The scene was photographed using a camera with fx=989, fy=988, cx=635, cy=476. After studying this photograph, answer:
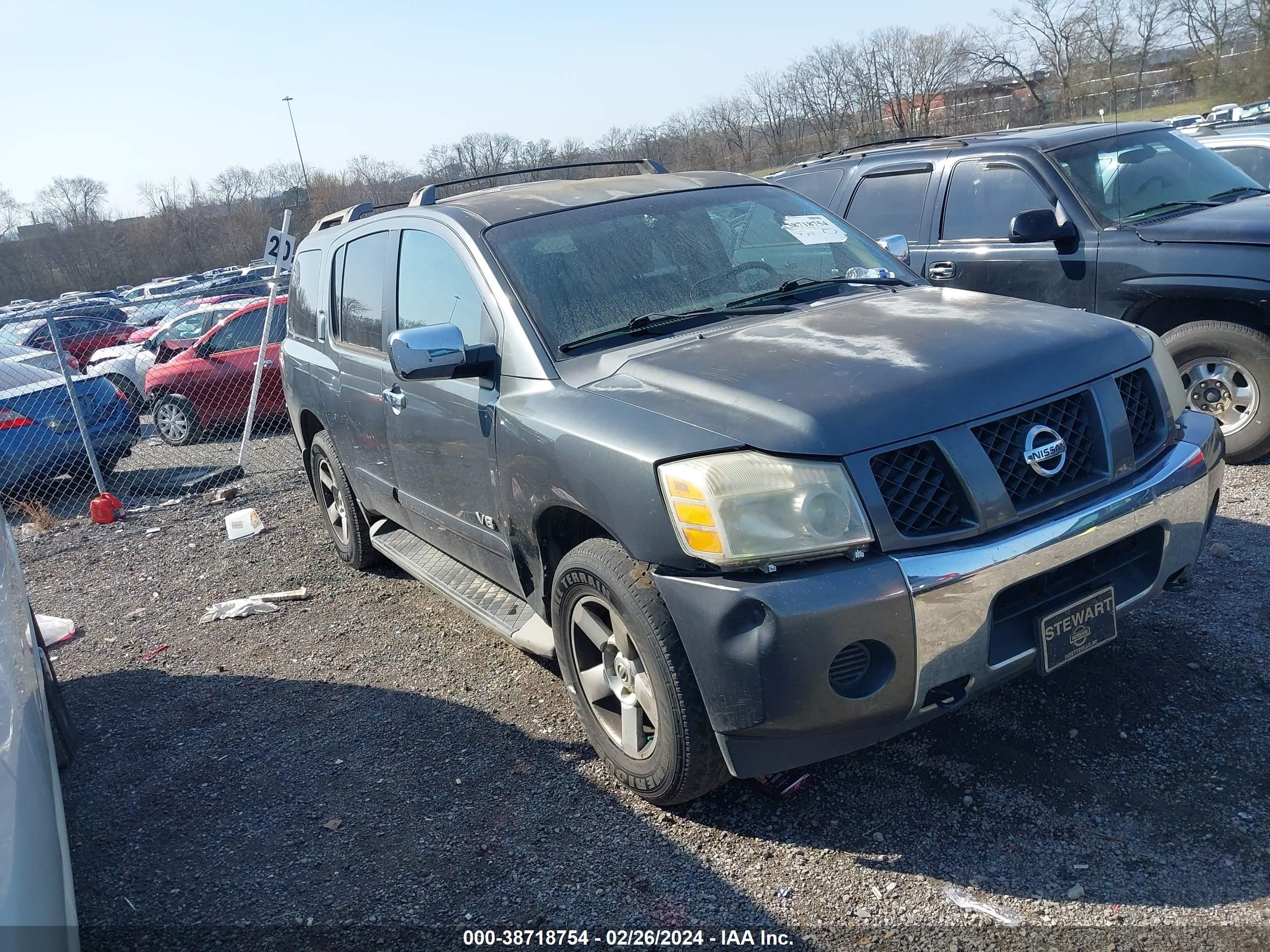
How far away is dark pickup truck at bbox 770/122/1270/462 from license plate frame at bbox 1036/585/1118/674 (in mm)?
2307

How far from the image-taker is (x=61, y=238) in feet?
213

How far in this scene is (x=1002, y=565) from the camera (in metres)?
2.62

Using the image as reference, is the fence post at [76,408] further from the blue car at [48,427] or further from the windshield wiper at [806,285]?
the windshield wiper at [806,285]

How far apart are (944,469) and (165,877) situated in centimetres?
283

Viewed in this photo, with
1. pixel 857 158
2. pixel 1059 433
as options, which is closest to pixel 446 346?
pixel 1059 433

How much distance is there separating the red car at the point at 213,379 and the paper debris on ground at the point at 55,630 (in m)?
5.88

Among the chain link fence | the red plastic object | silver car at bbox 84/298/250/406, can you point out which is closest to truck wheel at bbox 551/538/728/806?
the chain link fence

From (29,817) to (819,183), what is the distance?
22.8 ft

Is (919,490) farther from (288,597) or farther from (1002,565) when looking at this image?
(288,597)

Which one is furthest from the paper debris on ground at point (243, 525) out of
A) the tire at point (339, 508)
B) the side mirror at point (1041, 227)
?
the side mirror at point (1041, 227)

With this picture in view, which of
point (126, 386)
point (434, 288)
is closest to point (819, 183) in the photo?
point (434, 288)

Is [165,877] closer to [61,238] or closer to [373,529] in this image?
[373,529]

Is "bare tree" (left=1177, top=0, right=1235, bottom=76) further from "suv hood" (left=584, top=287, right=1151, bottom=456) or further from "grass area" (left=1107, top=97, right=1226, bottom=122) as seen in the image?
"suv hood" (left=584, top=287, right=1151, bottom=456)

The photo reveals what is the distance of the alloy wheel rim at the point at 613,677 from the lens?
10.1 feet
